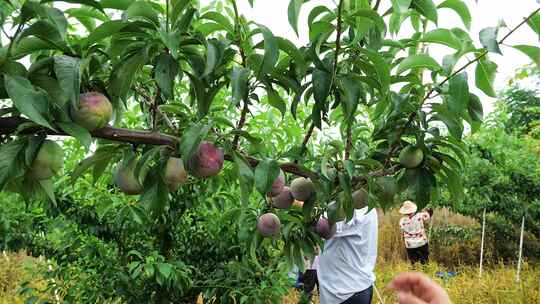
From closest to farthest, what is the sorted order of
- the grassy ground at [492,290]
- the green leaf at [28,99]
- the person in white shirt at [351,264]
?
the green leaf at [28,99], the person in white shirt at [351,264], the grassy ground at [492,290]

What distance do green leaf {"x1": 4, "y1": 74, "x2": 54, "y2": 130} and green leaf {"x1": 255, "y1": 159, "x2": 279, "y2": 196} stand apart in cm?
33

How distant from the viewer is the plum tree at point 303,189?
1.07 m

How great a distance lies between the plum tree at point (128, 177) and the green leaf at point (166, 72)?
18 cm

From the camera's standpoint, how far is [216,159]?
795 millimetres

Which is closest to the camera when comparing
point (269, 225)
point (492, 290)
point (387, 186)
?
point (387, 186)

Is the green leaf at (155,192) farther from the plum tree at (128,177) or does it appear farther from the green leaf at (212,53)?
the green leaf at (212,53)

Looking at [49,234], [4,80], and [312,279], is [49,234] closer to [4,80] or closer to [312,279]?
[4,80]

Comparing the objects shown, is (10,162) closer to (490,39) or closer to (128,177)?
(128,177)

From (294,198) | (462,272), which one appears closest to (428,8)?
(294,198)

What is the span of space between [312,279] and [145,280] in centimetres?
262

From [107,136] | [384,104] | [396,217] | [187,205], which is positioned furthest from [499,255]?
[107,136]

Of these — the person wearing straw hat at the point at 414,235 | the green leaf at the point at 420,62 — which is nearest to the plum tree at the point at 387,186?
the green leaf at the point at 420,62

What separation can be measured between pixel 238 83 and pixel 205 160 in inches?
5.7

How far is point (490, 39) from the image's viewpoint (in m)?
0.69
